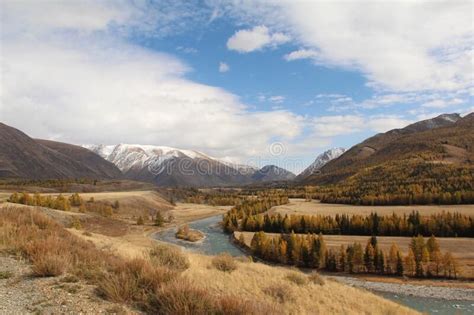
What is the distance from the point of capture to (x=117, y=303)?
1074 centimetres

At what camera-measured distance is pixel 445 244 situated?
8850cm

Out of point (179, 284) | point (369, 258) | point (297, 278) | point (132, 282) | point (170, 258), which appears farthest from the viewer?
point (369, 258)

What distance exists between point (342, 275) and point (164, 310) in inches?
2623

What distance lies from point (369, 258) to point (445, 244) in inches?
1042

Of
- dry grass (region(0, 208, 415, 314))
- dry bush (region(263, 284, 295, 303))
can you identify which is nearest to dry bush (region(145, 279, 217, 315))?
dry grass (region(0, 208, 415, 314))

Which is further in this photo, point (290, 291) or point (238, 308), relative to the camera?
point (290, 291)

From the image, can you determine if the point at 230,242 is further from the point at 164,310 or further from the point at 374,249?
the point at 164,310

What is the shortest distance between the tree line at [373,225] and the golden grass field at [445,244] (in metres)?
4.30

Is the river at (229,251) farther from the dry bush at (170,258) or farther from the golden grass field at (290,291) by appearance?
the dry bush at (170,258)

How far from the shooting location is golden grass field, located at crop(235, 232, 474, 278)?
245 feet

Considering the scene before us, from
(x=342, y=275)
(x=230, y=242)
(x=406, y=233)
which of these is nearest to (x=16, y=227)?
(x=342, y=275)

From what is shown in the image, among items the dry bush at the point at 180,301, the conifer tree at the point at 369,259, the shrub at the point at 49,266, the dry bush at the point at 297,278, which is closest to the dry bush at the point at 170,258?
the shrub at the point at 49,266

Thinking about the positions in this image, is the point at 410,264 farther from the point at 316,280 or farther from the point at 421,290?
the point at 316,280

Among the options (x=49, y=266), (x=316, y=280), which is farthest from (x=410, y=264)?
(x=49, y=266)
